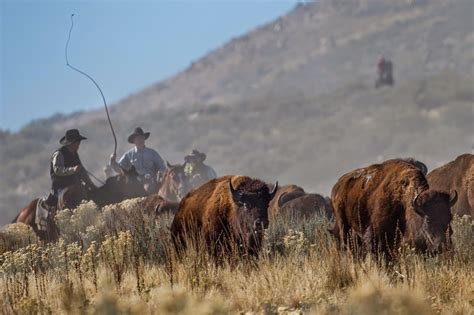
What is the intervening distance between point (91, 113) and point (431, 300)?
439ft

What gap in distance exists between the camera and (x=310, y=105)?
3487 inches

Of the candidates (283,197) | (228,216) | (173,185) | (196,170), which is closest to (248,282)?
(228,216)

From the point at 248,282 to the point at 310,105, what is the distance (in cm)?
7751

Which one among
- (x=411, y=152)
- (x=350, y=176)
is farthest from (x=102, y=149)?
(x=350, y=176)

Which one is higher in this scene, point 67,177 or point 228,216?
point 67,177

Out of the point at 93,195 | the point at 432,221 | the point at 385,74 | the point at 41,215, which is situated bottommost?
the point at 432,221

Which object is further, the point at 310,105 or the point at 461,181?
the point at 310,105

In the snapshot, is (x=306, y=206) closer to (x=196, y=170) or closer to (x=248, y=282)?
(x=248, y=282)

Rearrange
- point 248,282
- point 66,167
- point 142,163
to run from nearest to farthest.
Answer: point 248,282 < point 66,167 < point 142,163

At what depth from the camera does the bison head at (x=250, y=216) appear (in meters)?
12.6

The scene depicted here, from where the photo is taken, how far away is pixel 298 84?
118 meters

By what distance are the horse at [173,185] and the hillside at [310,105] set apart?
31125mm

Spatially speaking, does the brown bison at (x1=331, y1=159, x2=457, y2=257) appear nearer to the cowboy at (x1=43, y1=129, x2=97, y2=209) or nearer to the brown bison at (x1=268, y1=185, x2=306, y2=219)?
the brown bison at (x1=268, y1=185, x2=306, y2=219)

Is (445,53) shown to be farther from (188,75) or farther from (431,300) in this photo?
(431,300)
